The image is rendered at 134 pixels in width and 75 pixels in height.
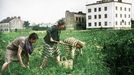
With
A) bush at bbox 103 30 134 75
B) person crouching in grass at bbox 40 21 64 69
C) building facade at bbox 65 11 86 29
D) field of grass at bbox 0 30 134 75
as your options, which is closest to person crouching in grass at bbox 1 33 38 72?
field of grass at bbox 0 30 134 75

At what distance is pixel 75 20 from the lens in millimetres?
14633

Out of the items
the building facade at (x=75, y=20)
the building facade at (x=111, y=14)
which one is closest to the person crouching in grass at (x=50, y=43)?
the building facade at (x=75, y=20)

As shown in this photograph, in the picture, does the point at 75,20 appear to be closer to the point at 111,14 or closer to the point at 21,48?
the point at 111,14

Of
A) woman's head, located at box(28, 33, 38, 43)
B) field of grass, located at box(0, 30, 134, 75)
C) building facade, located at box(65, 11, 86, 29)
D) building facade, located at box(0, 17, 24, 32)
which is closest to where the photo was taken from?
woman's head, located at box(28, 33, 38, 43)

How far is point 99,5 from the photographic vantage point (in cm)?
1567

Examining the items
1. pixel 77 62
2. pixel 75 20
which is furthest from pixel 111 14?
pixel 77 62

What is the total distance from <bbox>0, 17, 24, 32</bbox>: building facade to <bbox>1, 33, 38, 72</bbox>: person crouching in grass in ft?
8.84

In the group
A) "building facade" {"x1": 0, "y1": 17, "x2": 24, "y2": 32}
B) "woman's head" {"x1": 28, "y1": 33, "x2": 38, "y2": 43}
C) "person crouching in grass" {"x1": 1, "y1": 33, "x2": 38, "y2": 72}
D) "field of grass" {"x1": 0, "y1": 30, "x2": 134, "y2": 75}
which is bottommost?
"field of grass" {"x1": 0, "y1": 30, "x2": 134, "y2": 75}

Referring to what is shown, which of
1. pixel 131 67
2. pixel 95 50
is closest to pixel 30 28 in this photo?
pixel 95 50

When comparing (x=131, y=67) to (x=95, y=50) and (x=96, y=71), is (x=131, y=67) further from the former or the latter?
(x=95, y=50)

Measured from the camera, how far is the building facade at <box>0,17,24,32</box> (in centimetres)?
1225

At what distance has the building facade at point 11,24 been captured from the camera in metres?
12.2

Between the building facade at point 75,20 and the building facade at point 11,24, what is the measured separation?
131 cm

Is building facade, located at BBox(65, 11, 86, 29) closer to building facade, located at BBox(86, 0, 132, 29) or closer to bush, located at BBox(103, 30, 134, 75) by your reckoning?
building facade, located at BBox(86, 0, 132, 29)
